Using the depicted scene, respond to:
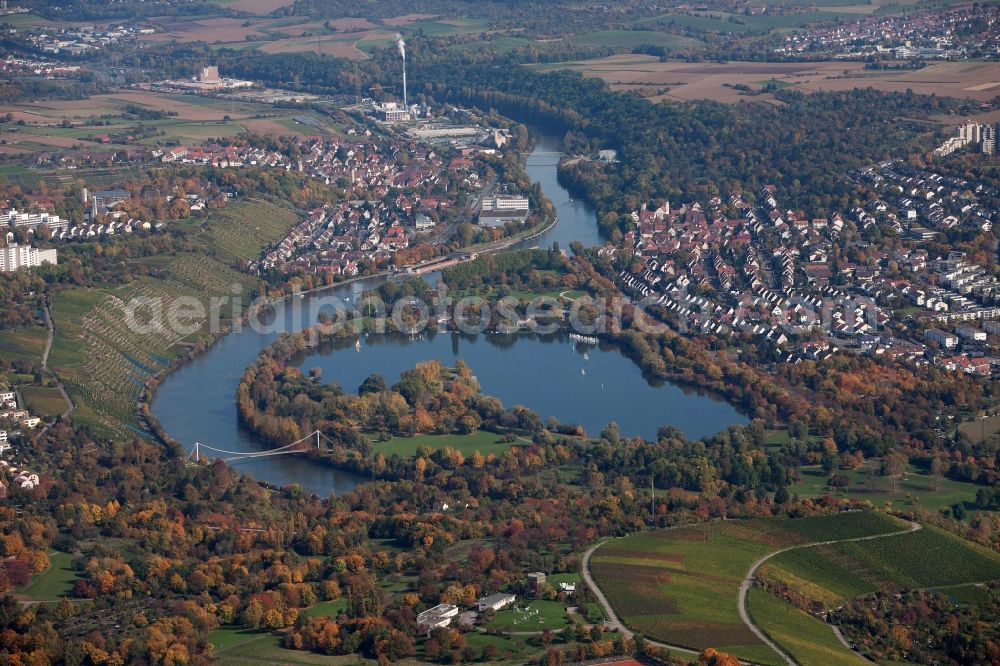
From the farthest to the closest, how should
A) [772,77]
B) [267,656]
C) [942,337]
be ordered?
[772,77], [942,337], [267,656]

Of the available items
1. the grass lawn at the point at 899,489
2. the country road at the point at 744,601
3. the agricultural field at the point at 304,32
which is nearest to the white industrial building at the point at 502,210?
the grass lawn at the point at 899,489

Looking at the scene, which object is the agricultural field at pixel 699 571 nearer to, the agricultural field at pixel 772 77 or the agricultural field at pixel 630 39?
the agricultural field at pixel 772 77

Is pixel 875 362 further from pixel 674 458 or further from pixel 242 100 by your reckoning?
pixel 242 100

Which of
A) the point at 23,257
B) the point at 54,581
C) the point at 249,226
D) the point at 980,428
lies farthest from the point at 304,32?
the point at 54,581

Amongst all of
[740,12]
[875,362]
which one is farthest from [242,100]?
[875,362]

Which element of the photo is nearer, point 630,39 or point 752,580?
point 752,580

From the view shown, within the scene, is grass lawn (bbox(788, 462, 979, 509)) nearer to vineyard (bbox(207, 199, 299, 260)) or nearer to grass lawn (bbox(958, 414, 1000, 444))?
grass lawn (bbox(958, 414, 1000, 444))

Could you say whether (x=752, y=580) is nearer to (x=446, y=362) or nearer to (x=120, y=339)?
(x=446, y=362)
